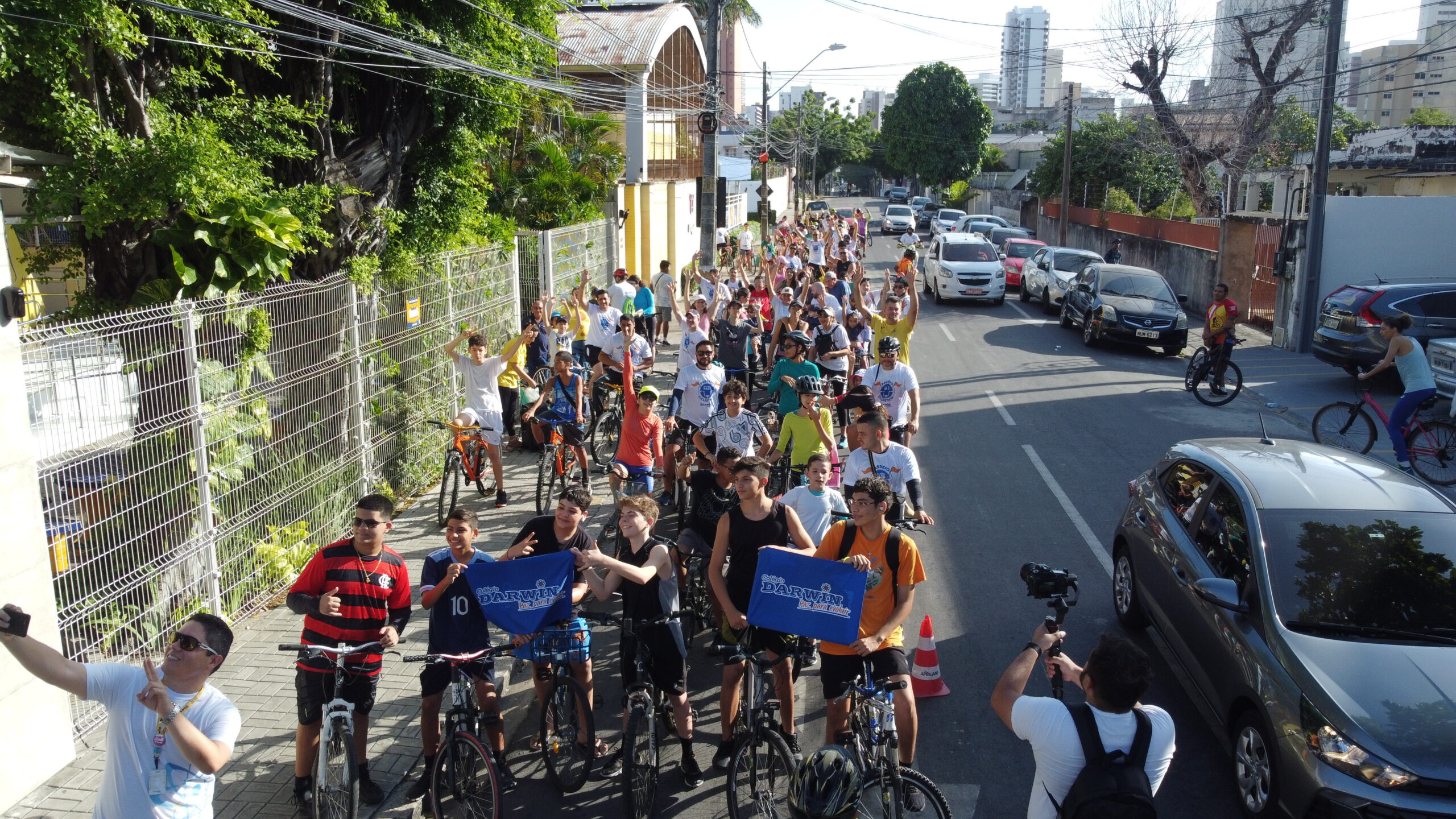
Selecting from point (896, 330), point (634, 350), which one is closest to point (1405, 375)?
point (896, 330)

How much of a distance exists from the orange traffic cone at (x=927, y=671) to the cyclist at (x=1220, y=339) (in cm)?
1117

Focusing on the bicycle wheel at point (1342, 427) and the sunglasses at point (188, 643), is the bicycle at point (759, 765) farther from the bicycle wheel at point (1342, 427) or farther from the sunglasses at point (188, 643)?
the bicycle wheel at point (1342, 427)

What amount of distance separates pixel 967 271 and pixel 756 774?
2435 cm

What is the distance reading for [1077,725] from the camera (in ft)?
12.3

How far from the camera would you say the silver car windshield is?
A: 555 centimetres

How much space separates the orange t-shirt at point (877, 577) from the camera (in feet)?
18.1

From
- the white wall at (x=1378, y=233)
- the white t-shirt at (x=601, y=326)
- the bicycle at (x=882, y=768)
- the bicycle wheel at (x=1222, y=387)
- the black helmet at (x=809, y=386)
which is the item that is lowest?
the bicycle wheel at (x=1222, y=387)

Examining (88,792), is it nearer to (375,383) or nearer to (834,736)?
(834,736)

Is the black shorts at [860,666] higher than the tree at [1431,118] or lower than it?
lower

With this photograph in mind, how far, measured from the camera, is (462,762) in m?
5.30

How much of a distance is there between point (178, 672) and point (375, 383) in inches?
278

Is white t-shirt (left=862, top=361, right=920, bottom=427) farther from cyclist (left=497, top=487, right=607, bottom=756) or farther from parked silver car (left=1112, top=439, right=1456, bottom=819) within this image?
cyclist (left=497, top=487, right=607, bottom=756)

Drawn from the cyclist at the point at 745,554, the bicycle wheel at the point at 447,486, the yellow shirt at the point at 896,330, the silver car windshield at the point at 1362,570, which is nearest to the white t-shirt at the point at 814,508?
the cyclist at the point at 745,554

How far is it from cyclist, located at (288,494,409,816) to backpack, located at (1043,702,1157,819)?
335 centimetres
